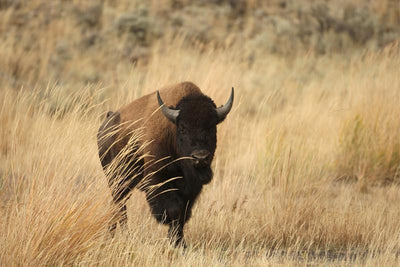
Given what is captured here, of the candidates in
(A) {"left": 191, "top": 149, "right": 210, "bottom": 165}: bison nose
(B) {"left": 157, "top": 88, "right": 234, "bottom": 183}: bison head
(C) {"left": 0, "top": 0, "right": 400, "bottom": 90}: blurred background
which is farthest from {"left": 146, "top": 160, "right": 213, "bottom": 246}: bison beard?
(C) {"left": 0, "top": 0, "right": 400, "bottom": 90}: blurred background

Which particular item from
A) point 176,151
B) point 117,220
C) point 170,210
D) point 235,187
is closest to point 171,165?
point 176,151

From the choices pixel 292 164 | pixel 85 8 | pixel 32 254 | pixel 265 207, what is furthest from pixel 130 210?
pixel 85 8

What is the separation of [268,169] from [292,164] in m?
0.39

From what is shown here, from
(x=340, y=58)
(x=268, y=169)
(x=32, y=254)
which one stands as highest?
(x=32, y=254)

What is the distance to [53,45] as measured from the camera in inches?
834

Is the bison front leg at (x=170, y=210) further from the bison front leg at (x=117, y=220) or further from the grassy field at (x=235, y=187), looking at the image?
the bison front leg at (x=117, y=220)

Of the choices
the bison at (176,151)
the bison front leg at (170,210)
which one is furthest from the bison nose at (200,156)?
the bison front leg at (170,210)

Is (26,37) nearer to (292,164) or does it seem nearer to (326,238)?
(292,164)

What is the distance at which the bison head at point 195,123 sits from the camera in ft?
18.8

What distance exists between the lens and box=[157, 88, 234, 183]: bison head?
5.73m

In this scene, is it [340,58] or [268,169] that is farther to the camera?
[340,58]

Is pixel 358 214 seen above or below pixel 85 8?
above

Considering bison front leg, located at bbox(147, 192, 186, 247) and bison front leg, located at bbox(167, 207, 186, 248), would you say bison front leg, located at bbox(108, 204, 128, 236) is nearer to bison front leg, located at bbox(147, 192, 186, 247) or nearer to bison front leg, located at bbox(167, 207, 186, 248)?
bison front leg, located at bbox(147, 192, 186, 247)

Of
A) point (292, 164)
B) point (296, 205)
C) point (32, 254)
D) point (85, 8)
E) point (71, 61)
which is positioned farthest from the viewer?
point (85, 8)
